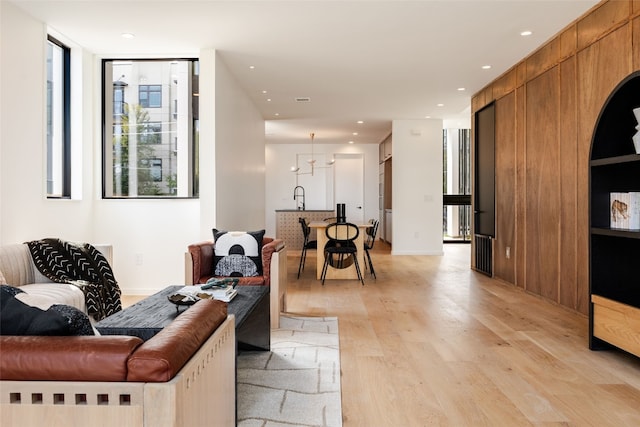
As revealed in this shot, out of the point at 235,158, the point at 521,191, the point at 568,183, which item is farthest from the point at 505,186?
the point at 235,158

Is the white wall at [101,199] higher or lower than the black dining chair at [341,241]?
higher

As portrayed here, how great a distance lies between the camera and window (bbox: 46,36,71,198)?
15.4ft

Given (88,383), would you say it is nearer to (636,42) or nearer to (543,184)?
(636,42)

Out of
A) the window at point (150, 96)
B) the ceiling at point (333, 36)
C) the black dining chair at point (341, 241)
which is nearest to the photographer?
the ceiling at point (333, 36)

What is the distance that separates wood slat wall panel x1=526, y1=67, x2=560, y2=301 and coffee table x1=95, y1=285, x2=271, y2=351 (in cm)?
308

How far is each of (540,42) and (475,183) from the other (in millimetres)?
2496

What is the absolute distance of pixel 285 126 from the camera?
1034cm

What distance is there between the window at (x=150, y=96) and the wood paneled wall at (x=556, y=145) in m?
4.17

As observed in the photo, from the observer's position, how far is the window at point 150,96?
5418mm

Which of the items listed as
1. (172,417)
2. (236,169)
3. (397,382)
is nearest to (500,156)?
(236,169)

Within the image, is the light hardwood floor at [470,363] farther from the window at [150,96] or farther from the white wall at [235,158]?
the window at [150,96]

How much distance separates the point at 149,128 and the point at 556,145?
4.33 m

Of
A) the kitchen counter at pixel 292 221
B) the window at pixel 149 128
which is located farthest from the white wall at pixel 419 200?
the window at pixel 149 128

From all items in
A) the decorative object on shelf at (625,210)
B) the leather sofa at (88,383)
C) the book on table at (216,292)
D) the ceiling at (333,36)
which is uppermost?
the ceiling at (333,36)
